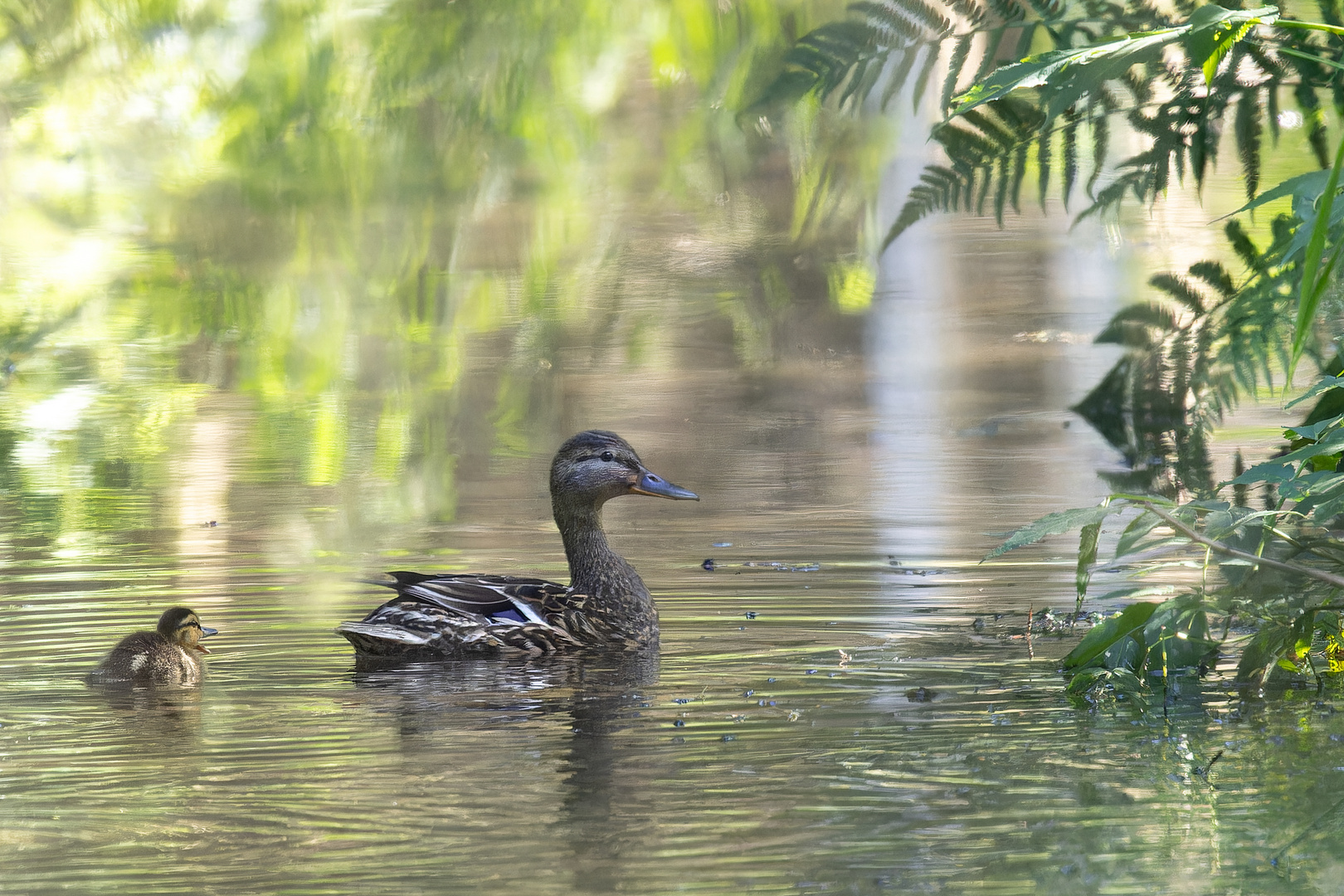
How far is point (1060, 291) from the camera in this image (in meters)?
14.9

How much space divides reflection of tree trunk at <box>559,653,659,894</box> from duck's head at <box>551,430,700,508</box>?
1.35 meters

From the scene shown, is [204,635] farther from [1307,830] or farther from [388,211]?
[388,211]

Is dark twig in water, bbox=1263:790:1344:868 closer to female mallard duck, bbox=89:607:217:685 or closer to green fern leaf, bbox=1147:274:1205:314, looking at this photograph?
green fern leaf, bbox=1147:274:1205:314

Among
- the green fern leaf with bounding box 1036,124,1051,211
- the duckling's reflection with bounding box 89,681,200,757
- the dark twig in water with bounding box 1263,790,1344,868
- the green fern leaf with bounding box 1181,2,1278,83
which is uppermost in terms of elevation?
the green fern leaf with bounding box 1036,124,1051,211

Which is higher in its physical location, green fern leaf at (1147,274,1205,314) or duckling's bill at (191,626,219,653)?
green fern leaf at (1147,274,1205,314)

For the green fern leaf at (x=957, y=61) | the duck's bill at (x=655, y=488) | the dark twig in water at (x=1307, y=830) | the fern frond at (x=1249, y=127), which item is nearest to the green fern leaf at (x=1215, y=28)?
the dark twig in water at (x=1307, y=830)

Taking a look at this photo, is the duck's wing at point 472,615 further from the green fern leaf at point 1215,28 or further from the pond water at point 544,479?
the green fern leaf at point 1215,28

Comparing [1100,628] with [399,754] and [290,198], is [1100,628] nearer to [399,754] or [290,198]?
[399,754]

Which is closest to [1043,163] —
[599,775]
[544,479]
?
[599,775]

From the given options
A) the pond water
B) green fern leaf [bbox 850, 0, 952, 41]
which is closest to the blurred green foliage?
the pond water

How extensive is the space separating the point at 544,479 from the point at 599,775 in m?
5.55

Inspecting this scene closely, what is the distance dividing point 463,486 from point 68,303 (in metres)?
6.63

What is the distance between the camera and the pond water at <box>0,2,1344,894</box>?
349 cm

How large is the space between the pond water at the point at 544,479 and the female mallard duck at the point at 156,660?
7 cm
